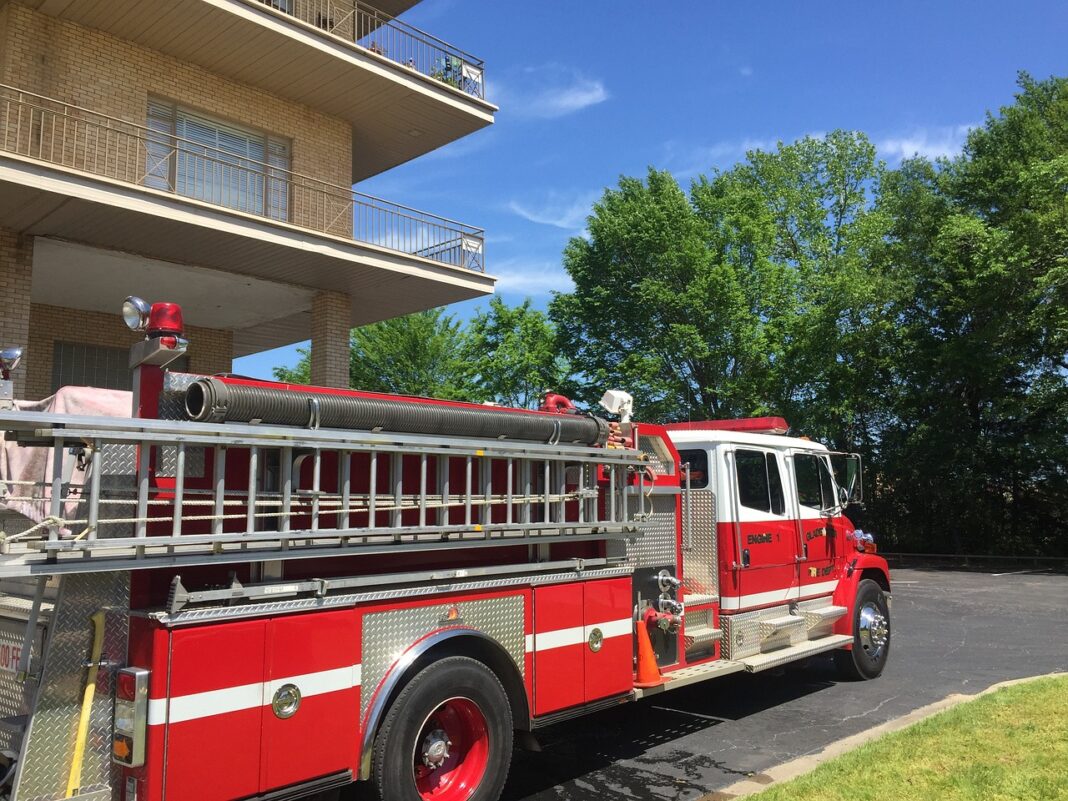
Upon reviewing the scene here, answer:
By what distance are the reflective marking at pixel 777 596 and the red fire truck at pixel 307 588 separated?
A: 2.86 ft

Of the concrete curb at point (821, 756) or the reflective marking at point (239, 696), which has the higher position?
the reflective marking at point (239, 696)

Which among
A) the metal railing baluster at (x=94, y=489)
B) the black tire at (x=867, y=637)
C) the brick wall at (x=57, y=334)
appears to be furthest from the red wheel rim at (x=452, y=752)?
the brick wall at (x=57, y=334)

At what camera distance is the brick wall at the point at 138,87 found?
11.4 metres

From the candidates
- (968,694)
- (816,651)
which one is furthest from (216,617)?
(968,694)

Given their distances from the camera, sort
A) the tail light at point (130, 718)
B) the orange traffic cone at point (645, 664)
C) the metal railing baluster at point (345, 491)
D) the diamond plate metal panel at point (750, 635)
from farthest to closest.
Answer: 1. the diamond plate metal panel at point (750, 635)
2. the orange traffic cone at point (645, 664)
3. the metal railing baluster at point (345, 491)
4. the tail light at point (130, 718)

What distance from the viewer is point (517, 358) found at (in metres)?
29.5

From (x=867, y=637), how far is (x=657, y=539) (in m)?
3.66

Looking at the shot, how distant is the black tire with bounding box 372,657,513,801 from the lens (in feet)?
13.9

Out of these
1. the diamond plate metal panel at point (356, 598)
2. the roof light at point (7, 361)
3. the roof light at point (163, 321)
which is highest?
the roof light at point (163, 321)

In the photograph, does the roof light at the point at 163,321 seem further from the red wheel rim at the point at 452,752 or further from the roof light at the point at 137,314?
the red wheel rim at the point at 452,752

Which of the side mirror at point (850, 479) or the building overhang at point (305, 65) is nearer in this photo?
the side mirror at point (850, 479)

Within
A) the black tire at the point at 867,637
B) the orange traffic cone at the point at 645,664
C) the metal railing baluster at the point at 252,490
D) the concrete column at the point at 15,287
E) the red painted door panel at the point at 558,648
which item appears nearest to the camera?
the metal railing baluster at the point at 252,490

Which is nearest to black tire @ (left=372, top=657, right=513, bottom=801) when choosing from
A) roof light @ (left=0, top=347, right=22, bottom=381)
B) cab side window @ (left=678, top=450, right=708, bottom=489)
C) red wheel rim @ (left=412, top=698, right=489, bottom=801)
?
red wheel rim @ (left=412, top=698, right=489, bottom=801)

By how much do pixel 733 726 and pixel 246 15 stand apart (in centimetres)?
1131
